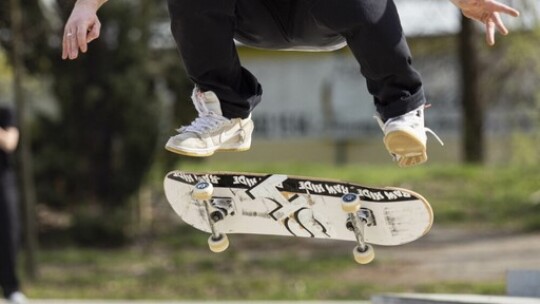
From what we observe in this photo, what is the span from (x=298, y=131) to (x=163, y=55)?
13.3 meters

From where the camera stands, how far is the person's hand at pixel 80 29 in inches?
149

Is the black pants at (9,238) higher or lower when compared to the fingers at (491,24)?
lower

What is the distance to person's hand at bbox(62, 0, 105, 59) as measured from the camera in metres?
3.79

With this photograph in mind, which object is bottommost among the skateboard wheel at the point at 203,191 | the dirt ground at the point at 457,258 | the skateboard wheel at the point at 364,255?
the dirt ground at the point at 457,258

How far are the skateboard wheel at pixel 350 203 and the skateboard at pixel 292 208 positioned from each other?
18mm

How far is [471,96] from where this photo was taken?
17625 millimetres

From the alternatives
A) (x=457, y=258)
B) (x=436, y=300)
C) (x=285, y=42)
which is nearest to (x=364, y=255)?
(x=285, y=42)

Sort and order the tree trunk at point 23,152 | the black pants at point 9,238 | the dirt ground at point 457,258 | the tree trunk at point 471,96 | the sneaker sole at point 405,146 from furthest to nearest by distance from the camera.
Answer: the tree trunk at point 471,96
the dirt ground at point 457,258
the tree trunk at point 23,152
the black pants at point 9,238
the sneaker sole at point 405,146

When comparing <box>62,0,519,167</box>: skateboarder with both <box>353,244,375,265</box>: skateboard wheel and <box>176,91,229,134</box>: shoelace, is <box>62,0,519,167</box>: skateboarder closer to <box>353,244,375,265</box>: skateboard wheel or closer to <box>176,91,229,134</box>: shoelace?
<box>176,91,229,134</box>: shoelace

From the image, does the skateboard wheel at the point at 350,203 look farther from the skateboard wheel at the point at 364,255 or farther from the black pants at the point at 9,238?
the black pants at the point at 9,238

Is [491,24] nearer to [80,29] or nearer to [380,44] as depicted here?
[380,44]

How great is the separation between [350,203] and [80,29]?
125 cm

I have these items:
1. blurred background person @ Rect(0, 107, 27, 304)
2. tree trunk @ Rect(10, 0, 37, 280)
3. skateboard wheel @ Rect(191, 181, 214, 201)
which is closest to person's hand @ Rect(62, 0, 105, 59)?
skateboard wheel @ Rect(191, 181, 214, 201)

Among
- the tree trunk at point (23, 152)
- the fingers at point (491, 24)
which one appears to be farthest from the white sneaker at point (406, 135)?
the tree trunk at point (23, 152)
